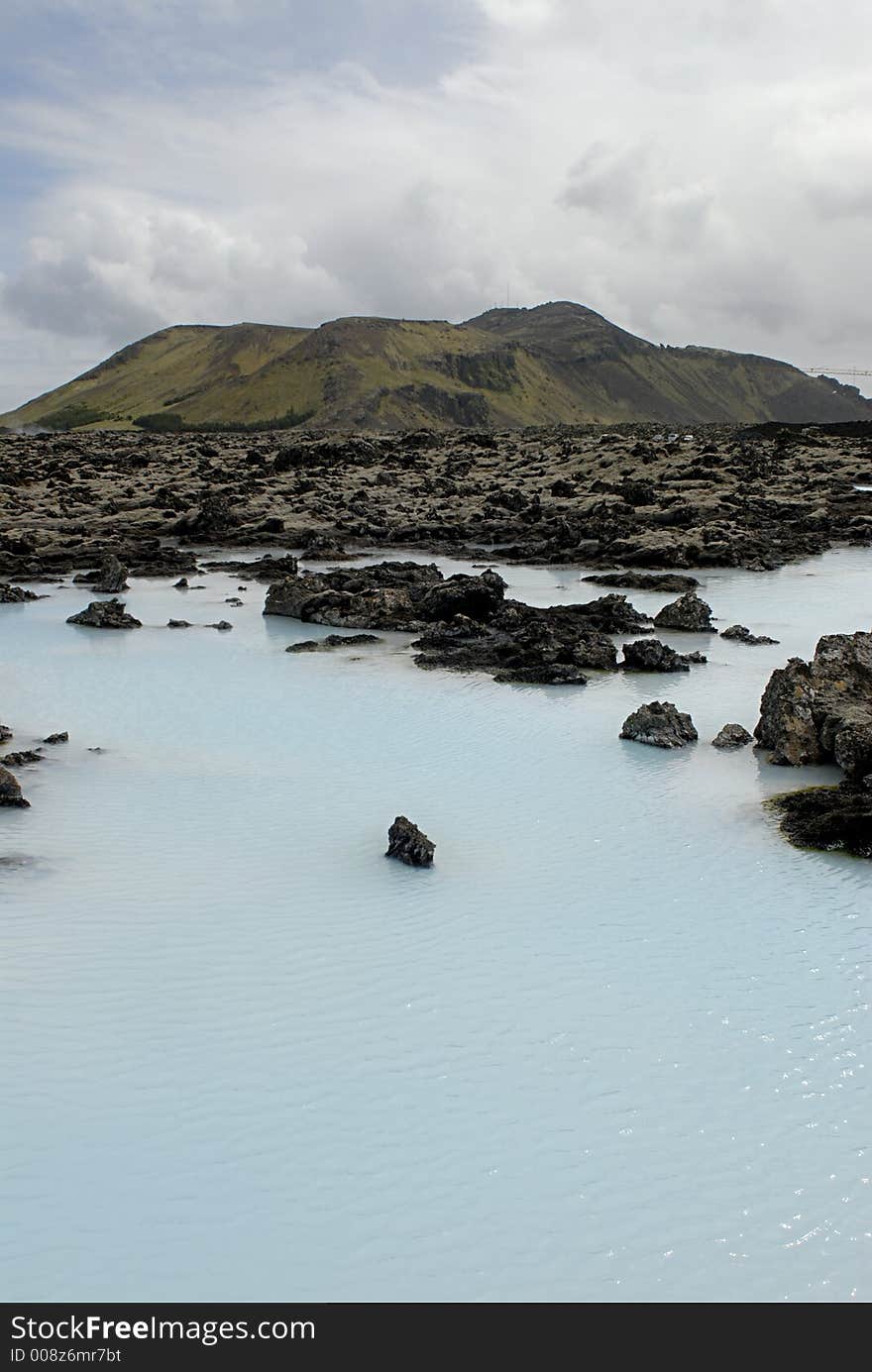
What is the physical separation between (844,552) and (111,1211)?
1461 inches

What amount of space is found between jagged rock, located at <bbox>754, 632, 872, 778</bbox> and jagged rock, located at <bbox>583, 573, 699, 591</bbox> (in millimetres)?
14180

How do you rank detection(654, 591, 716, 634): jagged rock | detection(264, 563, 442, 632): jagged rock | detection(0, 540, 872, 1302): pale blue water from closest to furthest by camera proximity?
detection(0, 540, 872, 1302): pale blue water → detection(654, 591, 716, 634): jagged rock → detection(264, 563, 442, 632): jagged rock

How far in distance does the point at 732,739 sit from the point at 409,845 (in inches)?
263

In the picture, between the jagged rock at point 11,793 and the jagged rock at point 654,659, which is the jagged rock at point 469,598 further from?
the jagged rock at point 11,793

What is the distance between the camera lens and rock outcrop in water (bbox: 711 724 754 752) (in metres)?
16.7

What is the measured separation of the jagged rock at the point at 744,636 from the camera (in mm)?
24172

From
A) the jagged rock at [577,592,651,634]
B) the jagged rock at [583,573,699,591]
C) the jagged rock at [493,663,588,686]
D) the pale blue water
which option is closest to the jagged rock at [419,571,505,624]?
the jagged rock at [577,592,651,634]

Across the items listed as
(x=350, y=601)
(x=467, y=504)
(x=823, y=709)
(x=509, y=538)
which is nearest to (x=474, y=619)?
(x=350, y=601)

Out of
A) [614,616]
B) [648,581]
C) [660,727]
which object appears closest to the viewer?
Answer: [660,727]

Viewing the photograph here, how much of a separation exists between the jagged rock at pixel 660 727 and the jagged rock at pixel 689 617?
28.0 ft

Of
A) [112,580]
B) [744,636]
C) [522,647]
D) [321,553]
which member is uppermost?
[321,553]

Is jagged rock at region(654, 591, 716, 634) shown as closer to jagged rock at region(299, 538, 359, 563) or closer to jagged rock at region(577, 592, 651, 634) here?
jagged rock at region(577, 592, 651, 634)

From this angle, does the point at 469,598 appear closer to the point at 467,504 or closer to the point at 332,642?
the point at 332,642

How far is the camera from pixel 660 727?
55.5ft
